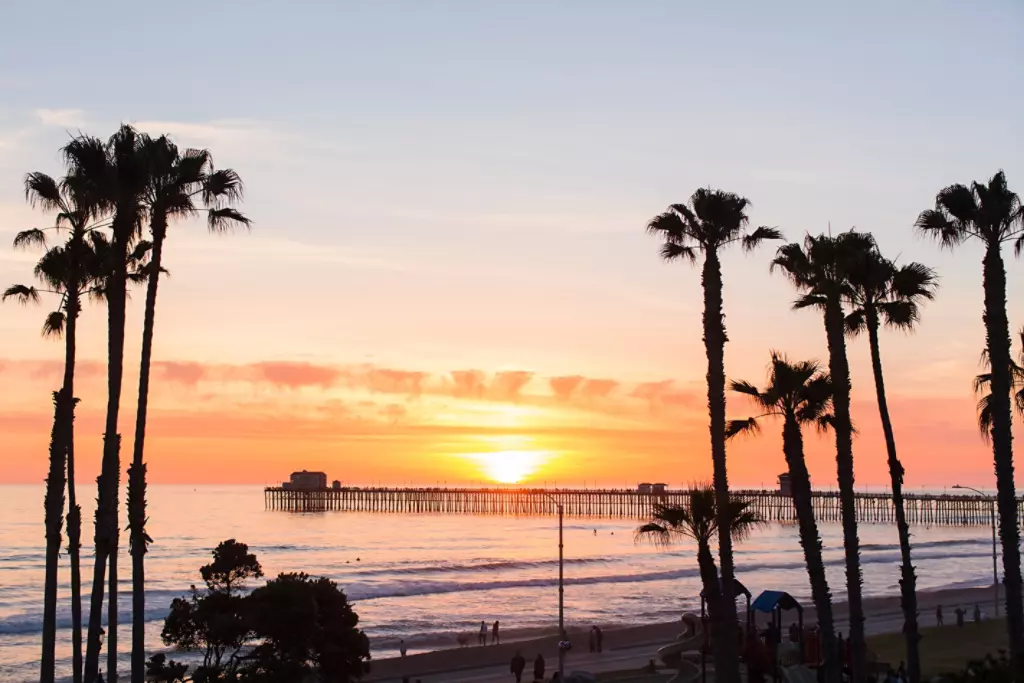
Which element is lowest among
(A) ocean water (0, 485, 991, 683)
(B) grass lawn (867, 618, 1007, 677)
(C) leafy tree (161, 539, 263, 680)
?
(A) ocean water (0, 485, 991, 683)

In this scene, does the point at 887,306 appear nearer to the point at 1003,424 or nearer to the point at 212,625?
the point at 1003,424

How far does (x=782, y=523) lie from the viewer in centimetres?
15950

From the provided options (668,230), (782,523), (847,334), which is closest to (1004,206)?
(847,334)

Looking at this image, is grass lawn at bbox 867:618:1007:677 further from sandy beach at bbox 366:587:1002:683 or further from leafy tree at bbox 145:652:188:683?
leafy tree at bbox 145:652:188:683

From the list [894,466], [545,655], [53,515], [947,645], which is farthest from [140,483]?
[947,645]

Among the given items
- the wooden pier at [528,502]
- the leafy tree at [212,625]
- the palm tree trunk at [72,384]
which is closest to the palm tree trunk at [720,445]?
the leafy tree at [212,625]

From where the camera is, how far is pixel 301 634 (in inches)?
795

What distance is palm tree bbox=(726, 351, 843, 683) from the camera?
21016 mm

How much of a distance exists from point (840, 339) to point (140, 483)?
46.1 feet

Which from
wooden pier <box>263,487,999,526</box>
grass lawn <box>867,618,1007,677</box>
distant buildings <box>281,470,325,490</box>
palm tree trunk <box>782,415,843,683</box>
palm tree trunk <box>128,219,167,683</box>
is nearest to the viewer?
palm tree trunk <box>128,219,167,683</box>

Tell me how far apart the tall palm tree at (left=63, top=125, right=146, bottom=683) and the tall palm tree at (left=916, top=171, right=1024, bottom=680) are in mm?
15555

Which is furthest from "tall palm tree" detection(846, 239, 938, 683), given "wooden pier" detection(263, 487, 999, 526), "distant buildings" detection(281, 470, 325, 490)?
"distant buildings" detection(281, 470, 325, 490)

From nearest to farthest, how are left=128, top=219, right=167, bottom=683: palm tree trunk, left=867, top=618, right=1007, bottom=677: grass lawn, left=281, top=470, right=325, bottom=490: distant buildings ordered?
left=128, top=219, right=167, bottom=683: palm tree trunk, left=867, top=618, right=1007, bottom=677: grass lawn, left=281, top=470, right=325, bottom=490: distant buildings

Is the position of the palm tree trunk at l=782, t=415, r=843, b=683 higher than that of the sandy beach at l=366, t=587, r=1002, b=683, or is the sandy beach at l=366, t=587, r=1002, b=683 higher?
the palm tree trunk at l=782, t=415, r=843, b=683
